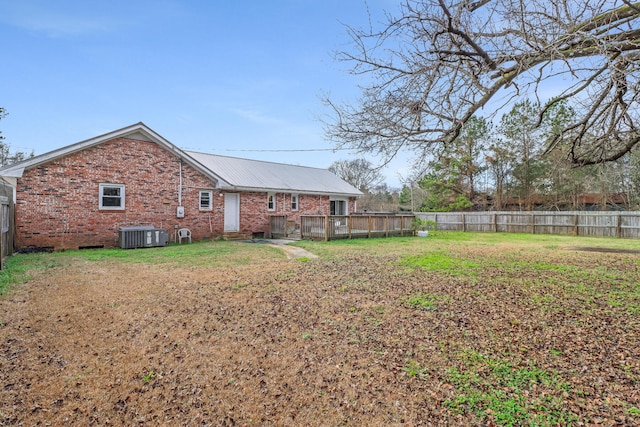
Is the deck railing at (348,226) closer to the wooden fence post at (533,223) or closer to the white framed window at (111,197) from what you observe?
the white framed window at (111,197)

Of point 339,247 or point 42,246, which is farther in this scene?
point 339,247

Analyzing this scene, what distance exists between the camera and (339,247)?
12.3 metres

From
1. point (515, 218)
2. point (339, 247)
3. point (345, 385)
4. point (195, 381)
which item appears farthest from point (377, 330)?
point (515, 218)

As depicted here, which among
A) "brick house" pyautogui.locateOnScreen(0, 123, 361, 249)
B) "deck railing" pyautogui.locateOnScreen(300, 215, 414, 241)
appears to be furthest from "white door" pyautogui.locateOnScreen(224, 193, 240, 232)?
"deck railing" pyautogui.locateOnScreen(300, 215, 414, 241)

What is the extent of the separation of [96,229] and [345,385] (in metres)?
13.1

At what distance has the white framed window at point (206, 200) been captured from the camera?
1552 cm

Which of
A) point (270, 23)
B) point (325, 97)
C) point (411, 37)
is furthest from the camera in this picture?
point (270, 23)

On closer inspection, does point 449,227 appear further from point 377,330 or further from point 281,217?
point 377,330

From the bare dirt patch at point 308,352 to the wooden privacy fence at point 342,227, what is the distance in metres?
8.61

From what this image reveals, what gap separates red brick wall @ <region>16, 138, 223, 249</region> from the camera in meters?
11.3

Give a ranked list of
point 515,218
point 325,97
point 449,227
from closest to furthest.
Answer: point 325,97
point 515,218
point 449,227

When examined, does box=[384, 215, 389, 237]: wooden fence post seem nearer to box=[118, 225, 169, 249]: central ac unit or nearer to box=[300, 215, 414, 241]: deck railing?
box=[300, 215, 414, 241]: deck railing

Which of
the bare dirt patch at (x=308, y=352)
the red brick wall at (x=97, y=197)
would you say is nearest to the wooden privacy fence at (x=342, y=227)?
the red brick wall at (x=97, y=197)

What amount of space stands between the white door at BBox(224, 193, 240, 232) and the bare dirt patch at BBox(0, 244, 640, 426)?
398 inches
